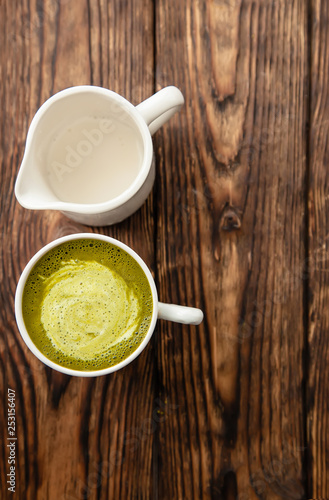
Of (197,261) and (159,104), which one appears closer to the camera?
(159,104)

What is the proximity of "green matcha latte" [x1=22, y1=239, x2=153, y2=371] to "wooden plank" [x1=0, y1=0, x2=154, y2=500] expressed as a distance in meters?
0.11

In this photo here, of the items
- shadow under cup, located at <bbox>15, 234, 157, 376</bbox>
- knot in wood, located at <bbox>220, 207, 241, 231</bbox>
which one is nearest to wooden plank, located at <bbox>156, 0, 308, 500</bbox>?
knot in wood, located at <bbox>220, 207, 241, 231</bbox>

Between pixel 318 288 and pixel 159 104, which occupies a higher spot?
pixel 159 104

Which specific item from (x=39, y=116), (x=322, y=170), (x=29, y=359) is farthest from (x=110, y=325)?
(x=322, y=170)

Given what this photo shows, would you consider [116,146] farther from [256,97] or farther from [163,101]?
[256,97]

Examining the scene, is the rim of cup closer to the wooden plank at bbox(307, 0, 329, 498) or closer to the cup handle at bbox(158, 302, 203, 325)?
the cup handle at bbox(158, 302, 203, 325)

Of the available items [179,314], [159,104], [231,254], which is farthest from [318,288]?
[159,104]

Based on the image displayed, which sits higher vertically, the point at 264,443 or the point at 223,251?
the point at 223,251

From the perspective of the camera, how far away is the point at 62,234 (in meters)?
0.72

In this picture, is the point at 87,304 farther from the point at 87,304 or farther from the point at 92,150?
the point at 92,150

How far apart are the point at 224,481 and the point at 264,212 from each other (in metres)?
0.41

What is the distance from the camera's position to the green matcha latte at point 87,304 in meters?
0.61

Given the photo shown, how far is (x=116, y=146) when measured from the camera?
26.5 inches

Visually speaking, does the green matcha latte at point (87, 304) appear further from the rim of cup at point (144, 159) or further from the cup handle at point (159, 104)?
the cup handle at point (159, 104)
